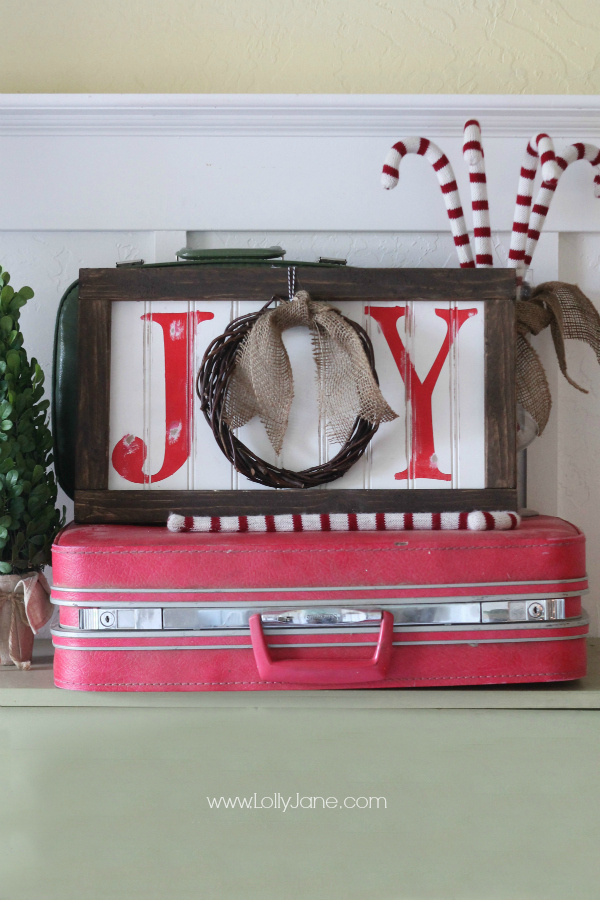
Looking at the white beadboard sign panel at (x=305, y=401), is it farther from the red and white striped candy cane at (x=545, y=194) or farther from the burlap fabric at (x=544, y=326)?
the red and white striped candy cane at (x=545, y=194)

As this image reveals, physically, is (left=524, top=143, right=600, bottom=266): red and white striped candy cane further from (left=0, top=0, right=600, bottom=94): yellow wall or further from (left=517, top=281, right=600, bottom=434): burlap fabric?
(left=0, top=0, right=600, bottom=94): yellow wall

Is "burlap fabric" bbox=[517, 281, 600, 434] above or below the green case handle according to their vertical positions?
below

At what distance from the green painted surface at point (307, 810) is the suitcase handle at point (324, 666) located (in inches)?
1.7

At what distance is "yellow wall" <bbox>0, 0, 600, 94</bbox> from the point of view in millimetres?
962

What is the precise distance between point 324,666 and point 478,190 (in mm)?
625

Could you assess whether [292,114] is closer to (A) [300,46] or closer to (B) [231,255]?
(A) [300,46]

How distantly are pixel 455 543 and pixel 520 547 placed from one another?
0.06 metres

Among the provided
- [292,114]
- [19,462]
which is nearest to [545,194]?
[292,114]

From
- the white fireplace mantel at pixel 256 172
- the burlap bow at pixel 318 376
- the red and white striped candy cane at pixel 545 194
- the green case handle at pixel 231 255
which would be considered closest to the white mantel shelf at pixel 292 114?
the white fireplace mantel at pixel 256 172

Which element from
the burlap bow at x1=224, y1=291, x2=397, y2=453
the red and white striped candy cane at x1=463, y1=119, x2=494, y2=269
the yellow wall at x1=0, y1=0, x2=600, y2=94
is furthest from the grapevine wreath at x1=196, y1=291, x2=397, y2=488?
the yellow wall at x1=0, y1=0, x2=600, y2=94

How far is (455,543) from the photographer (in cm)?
64

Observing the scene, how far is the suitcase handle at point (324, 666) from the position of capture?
0.61m

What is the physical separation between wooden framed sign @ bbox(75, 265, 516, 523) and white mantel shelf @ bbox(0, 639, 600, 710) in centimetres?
20

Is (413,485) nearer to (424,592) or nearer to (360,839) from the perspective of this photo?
(424,592)
